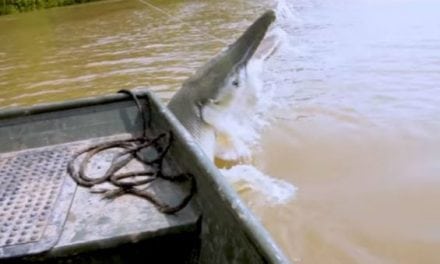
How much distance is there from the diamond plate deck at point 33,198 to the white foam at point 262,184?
150 cm

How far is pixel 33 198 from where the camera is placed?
293cm

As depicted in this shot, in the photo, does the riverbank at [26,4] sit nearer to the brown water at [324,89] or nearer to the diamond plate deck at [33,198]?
the brown water at [324,89]

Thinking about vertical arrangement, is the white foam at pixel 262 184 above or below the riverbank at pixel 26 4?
above

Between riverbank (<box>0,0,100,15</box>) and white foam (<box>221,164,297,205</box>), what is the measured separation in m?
17.8

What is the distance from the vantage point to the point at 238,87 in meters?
5.00

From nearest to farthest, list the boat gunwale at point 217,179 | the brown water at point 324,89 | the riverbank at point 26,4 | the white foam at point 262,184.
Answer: the boat gunwale at point 217,179 < the brown water at point 324,89 < the white foam at point 262,184 < the riverbank at point 26,4

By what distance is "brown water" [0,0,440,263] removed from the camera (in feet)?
12.5

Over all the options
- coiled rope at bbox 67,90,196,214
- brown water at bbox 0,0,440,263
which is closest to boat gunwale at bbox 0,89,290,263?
coiled rope at bbox 67,90,196,214

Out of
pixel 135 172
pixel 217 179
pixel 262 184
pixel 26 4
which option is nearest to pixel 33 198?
pixel 135 172

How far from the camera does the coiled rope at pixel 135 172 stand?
9.08 ft

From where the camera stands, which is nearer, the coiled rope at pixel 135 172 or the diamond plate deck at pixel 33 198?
the diamond plate deck at pixel 33 198

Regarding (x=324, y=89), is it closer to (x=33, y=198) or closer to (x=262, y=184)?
(x=262, y=184)

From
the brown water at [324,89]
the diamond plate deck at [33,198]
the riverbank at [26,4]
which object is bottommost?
the riverbank at [26,4]

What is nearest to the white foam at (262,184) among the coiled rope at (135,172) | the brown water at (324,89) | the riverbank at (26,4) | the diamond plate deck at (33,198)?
the brown water at (324,89)
